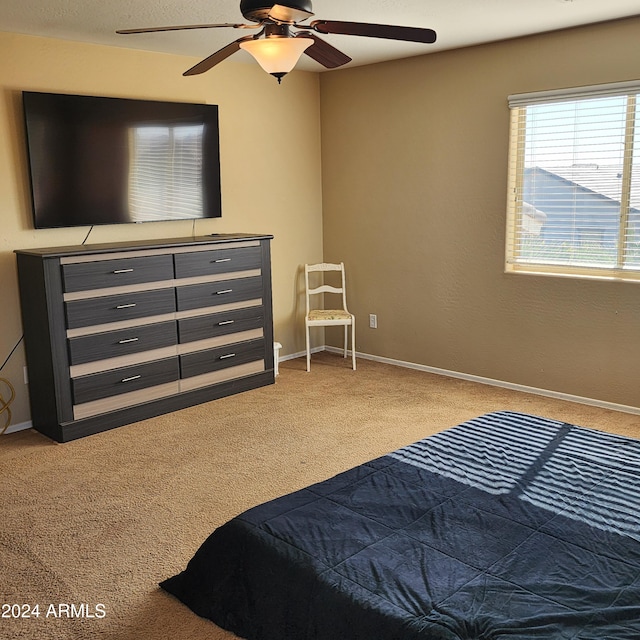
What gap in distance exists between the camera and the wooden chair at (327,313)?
5543 millimetres

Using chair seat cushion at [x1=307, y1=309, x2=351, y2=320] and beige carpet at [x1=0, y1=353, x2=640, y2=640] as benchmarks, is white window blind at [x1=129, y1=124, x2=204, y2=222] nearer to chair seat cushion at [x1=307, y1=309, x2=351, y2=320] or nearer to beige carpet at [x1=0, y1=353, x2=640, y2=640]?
chair seat cushion at [x1=307, y1=309, x2=351, y2=320]

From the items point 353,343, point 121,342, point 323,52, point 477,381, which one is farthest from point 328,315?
point 323,52

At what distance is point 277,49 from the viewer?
254cm

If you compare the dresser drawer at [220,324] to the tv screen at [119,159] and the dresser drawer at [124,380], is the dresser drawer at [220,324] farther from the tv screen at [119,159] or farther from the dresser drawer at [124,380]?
the tv screen at [119,159]

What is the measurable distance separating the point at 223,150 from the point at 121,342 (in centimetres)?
184

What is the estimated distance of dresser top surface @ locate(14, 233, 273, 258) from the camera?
13.2 feet

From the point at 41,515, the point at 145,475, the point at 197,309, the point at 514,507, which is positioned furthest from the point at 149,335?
the point at 514,507

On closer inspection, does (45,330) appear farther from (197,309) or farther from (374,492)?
(374,492)

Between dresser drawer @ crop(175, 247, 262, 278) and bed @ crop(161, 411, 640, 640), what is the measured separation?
240cm

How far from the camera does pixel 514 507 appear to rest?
2.26 m

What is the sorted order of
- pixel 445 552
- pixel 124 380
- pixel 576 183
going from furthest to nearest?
1. pixel 576 183
2. pixel 124 380
3. pixel 445 552

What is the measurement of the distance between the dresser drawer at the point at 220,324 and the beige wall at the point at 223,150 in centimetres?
74

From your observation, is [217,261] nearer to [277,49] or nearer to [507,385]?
[507,385]

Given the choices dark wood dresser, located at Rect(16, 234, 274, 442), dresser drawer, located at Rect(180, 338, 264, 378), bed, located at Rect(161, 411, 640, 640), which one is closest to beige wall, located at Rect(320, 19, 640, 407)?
dark wood dresser, located at Rect(16, 234, 274, 442)
